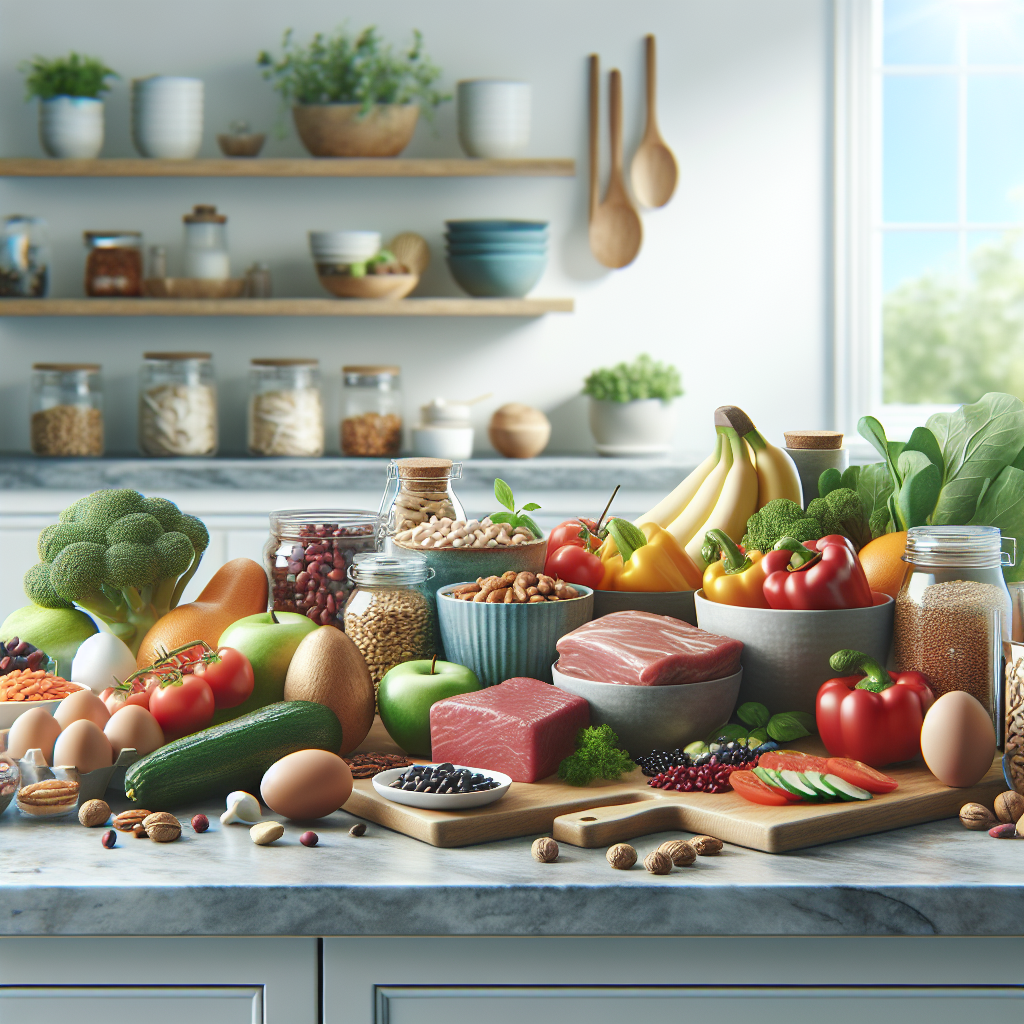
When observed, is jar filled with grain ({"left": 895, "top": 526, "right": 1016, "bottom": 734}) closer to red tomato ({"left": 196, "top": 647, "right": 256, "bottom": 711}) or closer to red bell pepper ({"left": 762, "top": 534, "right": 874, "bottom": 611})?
A: red bell pepper ({"left": 762, "top": 534, "right": 874, "bottom": 611})

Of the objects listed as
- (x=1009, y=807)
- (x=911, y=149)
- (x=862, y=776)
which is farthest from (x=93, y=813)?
(x=911, y=149)

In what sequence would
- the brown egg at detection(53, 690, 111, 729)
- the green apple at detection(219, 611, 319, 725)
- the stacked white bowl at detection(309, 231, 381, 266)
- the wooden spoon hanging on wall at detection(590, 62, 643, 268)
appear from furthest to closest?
the wooden spoon hanging on wall at detection(590, 62, 643, 268) < the stacked white bowl at detection(309, 231, 381, 266) < the green apple at detection(219, 611, 319, 725) < the brown egg at detection(53, 690, 111, 729)

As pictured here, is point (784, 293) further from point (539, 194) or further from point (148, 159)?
point (148, 159)

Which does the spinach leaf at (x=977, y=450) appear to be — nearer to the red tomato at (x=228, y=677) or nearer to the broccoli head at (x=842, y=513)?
the broccoli head at (x=842, y=513)

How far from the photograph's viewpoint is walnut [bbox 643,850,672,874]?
0.86 metres

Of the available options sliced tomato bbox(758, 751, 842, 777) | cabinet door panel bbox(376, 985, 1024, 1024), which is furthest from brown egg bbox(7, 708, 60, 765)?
sliced tomato bbox(758, 751, 842, 777)

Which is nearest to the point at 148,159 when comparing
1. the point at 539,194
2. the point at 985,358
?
the point at 539,194

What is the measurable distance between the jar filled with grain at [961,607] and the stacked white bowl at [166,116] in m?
2.99

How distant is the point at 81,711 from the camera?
1.05m

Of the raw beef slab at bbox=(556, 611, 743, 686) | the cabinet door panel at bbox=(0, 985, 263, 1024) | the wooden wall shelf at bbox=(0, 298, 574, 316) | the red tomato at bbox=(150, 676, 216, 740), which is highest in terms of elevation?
the wooden wall shelf at bbox=(0, 298, 574, 316)

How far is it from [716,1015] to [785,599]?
41 cm

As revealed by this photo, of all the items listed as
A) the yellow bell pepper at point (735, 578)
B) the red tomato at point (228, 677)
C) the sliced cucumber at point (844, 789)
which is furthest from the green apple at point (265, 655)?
the sliced cucumber at point (844, 789)

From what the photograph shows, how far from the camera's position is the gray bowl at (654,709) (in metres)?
1.07

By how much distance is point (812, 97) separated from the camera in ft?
12.2
